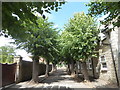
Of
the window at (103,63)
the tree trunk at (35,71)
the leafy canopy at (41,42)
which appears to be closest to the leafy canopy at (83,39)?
the leafy canopy at (41,42)

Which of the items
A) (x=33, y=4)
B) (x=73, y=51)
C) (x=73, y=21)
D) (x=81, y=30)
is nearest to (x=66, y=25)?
(x=73, y=21)

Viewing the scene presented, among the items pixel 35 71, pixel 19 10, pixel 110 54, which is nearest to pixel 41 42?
pixel 35 71

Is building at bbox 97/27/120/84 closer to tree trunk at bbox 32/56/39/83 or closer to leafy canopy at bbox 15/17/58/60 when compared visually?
leafy canopy at bbox 15/17/58/60

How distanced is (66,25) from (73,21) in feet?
3.79

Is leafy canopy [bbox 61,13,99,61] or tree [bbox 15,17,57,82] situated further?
tree [bbox 15,17,57,82]

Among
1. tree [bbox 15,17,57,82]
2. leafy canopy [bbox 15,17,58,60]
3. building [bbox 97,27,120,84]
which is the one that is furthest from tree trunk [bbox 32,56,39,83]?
building [bbox 97,27,120,84]

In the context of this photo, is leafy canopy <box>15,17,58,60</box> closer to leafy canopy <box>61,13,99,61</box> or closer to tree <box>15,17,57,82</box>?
tree <box>15,17,57,82</box>

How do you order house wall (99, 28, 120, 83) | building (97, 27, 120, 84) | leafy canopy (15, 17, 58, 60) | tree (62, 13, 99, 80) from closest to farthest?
building (97, 27, 120, 84)
house wall (99, 28, 120, 83)
tree (62, 13, 99, 80)
leafy canopy (15, 17, 58, 60)

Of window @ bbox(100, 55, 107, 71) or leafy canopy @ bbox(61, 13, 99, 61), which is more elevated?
leafy canopy @ bbox(61, 13, 99, 61)

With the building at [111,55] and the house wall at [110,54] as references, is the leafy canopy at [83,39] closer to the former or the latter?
the building at [111,55]

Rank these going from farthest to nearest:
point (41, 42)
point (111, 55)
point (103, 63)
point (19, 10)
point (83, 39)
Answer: point (103, 63), point (41, 42), point (83, 39), point (111, 55), point (19, 10)

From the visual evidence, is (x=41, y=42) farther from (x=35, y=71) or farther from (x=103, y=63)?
(x=103, y=63)

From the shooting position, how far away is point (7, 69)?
872 centimetres

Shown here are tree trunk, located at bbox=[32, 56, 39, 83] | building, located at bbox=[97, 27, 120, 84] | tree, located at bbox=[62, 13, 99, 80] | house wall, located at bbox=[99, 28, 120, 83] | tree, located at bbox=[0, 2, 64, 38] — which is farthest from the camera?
tree trunk, located at bbox=[32, 56, 39, 83]
